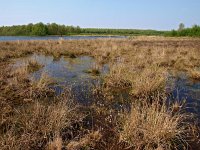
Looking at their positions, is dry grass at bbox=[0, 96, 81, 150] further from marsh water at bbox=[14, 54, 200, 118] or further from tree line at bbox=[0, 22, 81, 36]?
tree line at bbox=[0, 22, 81, 36]

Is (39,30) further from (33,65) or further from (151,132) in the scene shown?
(151,132)

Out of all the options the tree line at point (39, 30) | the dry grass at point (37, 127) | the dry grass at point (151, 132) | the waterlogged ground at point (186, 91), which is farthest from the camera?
the tree line at point (39, 30)

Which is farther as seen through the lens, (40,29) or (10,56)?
(40,29)

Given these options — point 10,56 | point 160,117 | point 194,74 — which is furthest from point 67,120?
point 10,56

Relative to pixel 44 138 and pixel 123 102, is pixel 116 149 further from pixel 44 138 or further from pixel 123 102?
pixel 123 102

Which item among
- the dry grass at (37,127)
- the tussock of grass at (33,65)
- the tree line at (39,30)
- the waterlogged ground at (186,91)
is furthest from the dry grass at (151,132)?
the tree line at (39,30)

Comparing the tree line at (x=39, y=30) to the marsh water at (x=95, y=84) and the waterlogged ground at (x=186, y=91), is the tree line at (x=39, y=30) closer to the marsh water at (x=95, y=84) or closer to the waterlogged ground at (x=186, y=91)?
the marsh water at (x=95, y=84)

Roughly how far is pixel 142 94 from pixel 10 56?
12772mm

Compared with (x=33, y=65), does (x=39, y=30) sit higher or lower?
higher

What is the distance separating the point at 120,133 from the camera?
5.20 meters

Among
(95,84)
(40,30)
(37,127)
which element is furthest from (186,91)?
(40,30)

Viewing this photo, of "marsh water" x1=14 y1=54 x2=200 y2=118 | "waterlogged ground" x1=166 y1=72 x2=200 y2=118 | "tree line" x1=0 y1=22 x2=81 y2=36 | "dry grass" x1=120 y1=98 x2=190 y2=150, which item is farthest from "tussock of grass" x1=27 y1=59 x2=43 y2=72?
"tree line" x1=0 y1=22 x2=81 y2=36

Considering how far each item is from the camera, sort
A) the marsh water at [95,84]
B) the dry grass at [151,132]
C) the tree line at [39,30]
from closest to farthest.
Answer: the dry grass at [151,132] < the marsh water at [95,84] < the tree line at [39,30]

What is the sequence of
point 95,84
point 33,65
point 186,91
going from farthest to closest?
point 33,65
point 95,84
point 186,91
